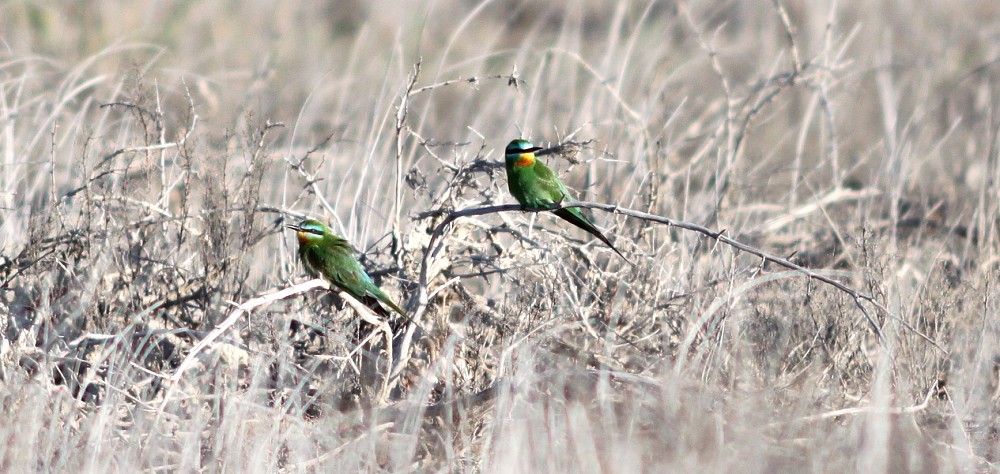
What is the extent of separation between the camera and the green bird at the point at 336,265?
11.9 ft

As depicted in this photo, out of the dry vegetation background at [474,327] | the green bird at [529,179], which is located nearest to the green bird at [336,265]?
A: the dry vegetation background at [474,327]

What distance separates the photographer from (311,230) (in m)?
3.79

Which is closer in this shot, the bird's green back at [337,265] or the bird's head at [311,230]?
the bird's green back at [337,265]

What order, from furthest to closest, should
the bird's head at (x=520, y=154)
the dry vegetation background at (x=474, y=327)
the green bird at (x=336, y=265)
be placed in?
the bird's head at (x=520, y=154) → the green bird at (x=336, y=265) → the dry vegetation background at (x=474, y=327)

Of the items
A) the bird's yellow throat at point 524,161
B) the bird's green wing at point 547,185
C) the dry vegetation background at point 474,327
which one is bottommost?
the dry vegetation background at point 474,327

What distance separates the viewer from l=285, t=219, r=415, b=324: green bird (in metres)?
3.63

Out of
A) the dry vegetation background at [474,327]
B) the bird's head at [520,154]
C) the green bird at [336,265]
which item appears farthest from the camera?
the bird's head at [520,154]

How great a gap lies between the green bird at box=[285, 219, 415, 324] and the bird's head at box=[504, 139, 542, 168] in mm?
646

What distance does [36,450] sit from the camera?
2.92 metres

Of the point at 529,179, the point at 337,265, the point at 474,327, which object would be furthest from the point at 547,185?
the point at 337,265

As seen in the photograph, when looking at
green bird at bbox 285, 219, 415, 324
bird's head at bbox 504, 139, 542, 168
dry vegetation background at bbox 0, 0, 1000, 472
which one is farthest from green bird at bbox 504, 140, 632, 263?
green bird at bbox 285, 219, 415, 324

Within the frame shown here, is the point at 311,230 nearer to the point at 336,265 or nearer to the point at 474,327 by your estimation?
the point at 336,265

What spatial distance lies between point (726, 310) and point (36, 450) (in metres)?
2.16

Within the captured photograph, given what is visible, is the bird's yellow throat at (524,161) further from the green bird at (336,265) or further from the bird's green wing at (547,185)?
the green bird at (336,265)
